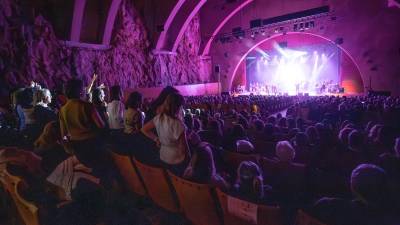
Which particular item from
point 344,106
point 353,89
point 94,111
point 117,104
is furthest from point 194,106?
point 353,89

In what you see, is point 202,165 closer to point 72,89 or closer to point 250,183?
point 250,183

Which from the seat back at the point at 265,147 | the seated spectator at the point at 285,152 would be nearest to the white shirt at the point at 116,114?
the seat back at the point at 265,147

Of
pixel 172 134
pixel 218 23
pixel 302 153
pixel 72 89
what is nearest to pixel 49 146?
pixel 72 89

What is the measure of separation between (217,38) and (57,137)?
22311mm

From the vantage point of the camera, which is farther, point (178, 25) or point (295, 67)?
point (295, 67)

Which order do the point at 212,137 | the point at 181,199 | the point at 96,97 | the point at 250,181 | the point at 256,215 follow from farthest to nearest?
the point at 212,137
the point at 96,97
the point at 181,199
the point at 250,181
the point at 256,215

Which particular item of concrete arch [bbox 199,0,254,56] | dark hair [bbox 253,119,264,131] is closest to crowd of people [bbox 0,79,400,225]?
dark hair [bbox 253,119,264,131]

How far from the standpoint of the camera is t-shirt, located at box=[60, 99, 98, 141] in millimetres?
3559

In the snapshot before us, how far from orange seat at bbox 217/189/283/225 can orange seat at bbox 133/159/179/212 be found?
0.86 m

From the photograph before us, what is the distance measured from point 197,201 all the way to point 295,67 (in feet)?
70.7

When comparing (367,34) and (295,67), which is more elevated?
(367,34)

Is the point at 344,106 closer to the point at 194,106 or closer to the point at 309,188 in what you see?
the point at 194,106

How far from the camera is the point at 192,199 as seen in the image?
275cm

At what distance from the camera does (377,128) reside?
5.03m
